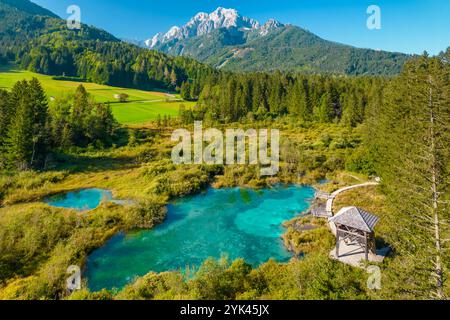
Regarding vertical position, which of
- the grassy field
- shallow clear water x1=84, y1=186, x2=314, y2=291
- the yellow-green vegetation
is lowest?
shallow clear water x1=84, y1=186, x2=314, y2=291

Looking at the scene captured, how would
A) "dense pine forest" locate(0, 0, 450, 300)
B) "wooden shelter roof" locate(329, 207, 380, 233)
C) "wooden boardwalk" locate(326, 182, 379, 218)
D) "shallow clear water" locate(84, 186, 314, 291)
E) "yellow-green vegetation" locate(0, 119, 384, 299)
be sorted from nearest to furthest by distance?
"dense pine forest" locate(0, 0, 450, 300) → "yellow-green vegetation" locate(0, 119, 384, 299) → "wooden shelter roof" locate(329, 207, 380, 233) → "shallow clear water" locate(84, 186, 314, 291) → "wooden boardwalk" locate(326, 182, 379, 218)

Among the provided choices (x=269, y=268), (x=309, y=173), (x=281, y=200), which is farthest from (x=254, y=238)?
(x=309, y=173)

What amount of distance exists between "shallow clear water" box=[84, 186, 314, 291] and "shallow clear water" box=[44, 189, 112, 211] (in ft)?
26.5

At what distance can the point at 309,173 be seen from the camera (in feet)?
135

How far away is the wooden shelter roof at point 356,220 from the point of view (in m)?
18.9

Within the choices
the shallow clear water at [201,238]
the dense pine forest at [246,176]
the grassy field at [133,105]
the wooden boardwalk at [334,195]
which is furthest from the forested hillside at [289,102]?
the shallow clear water at [201,238]

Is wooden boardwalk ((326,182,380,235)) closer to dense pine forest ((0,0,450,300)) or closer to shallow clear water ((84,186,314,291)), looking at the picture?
dense pine forest ((0,0,450,300))

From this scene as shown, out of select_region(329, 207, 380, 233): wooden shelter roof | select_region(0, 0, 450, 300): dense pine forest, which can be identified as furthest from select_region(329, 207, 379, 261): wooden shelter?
select_region(0, 0, 450, 300): dense pine forest

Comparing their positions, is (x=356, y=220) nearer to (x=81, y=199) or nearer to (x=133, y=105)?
(x=81, y=199)

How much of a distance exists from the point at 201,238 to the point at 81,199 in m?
16.7

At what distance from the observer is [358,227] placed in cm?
1888

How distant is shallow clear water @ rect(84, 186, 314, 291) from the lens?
1973cm

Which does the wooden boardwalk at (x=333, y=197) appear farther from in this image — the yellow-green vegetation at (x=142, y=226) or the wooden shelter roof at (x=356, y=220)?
the wooden shelter roof at (x=356, y=220)

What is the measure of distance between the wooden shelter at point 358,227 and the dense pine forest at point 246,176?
1.19 metres
